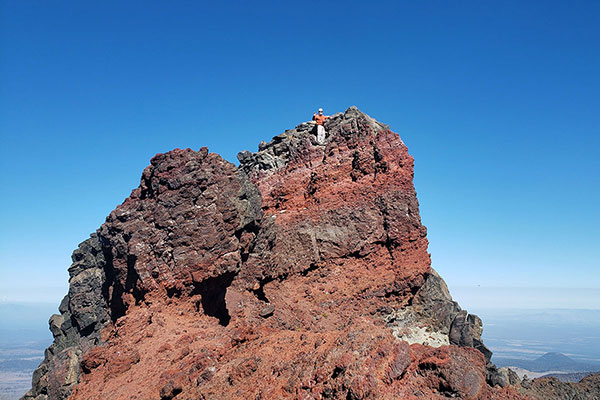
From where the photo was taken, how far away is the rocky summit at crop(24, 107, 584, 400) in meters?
16.4

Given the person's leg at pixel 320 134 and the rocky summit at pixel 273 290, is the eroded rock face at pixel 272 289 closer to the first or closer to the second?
the rocky summit at pixel 273 290

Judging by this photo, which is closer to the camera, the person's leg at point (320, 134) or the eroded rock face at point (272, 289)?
the eroded rock face at point (272, 289)

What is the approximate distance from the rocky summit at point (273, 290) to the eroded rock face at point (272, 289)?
0.26 ft

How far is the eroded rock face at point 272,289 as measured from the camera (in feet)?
53.8

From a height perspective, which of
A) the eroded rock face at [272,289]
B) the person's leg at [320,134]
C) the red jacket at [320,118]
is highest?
the red jacket at [320,118]

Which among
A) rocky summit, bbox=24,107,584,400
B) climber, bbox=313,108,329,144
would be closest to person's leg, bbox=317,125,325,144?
climber, bbox=313,108,329,144

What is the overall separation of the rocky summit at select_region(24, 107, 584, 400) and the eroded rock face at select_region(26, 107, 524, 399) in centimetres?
8

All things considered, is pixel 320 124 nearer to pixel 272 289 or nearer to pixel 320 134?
pixel 320 134

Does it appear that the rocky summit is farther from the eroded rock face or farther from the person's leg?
the person's leg

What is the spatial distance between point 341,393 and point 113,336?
48.4ft

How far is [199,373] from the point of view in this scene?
18.4m

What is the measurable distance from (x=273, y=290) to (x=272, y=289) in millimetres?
93

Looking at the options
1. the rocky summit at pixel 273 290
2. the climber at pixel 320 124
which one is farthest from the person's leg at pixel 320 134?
the rocky summit at pixel 273 290

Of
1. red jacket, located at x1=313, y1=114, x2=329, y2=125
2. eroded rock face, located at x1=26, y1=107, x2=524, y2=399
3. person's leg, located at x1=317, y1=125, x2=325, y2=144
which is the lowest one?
eroded rock face, located at x1=26, y1=107, x2=524, y2=399
